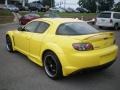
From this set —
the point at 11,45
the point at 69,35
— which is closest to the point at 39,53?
the point at 69,35

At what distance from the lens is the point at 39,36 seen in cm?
708

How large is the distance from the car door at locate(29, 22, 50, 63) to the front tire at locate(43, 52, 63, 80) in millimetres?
417

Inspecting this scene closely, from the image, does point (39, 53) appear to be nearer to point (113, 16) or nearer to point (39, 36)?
point (39, 36)

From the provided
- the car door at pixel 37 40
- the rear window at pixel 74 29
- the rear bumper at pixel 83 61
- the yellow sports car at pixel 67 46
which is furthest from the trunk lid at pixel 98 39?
the car door at pixel 37 40

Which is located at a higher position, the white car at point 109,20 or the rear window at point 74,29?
the rear window at point 74,29

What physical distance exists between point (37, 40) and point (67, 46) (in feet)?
4.48

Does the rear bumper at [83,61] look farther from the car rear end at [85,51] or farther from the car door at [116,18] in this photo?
the car door at [116,18]

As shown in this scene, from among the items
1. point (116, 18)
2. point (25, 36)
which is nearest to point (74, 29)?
point (25, 36)

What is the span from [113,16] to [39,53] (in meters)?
15.6

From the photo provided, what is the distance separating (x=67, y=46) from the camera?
595 cm

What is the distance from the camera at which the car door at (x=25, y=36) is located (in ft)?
25.1

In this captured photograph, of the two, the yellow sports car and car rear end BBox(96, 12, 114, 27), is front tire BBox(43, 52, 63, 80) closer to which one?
the yellow sports car

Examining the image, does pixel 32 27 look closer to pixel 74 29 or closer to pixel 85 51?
pixel 74 29

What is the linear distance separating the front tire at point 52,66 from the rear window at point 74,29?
2.09ft
